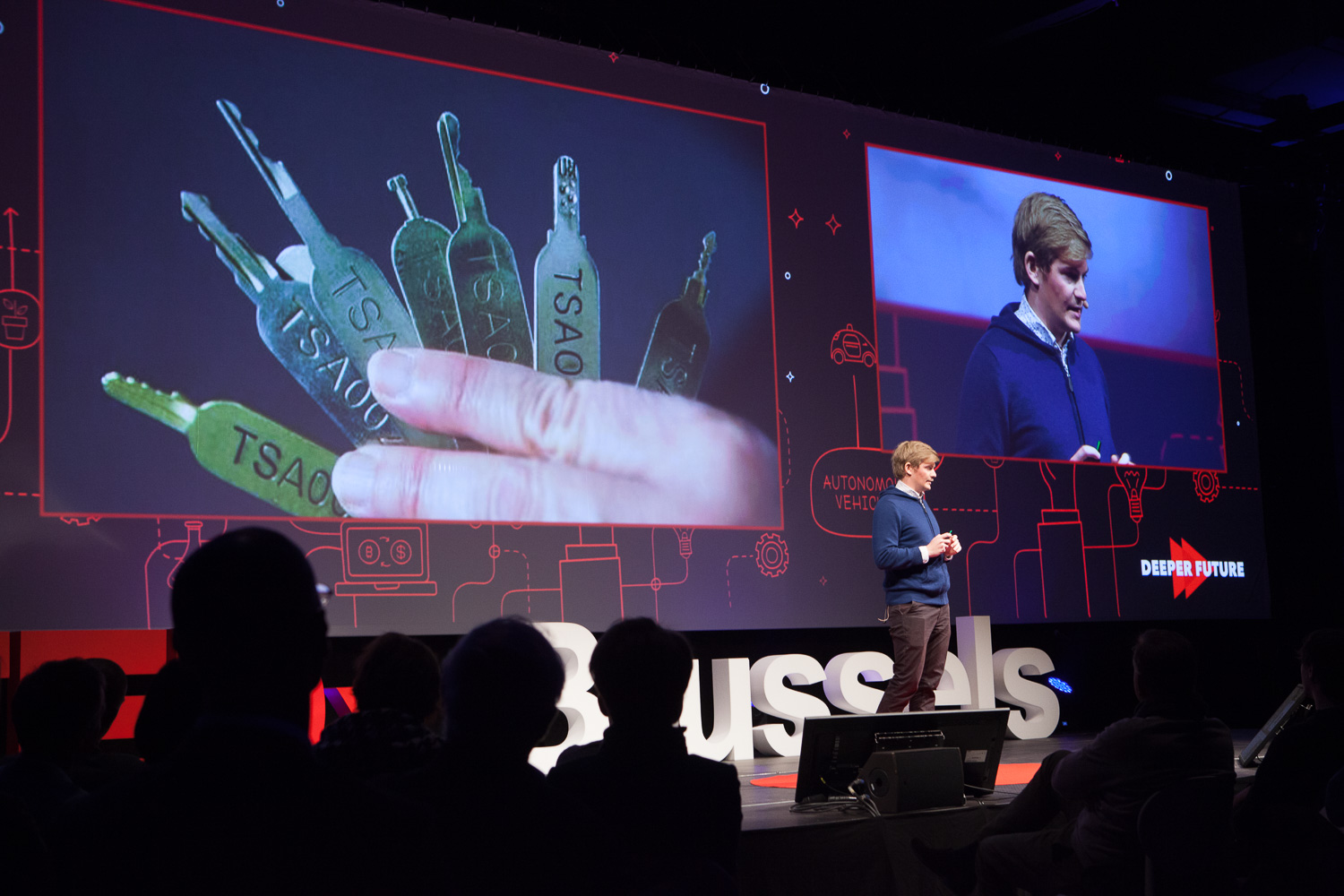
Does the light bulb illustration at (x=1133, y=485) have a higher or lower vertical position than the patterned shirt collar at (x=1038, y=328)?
lower

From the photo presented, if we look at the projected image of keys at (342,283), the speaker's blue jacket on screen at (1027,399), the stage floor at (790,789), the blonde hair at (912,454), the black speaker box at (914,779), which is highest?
the projected image of keys at (342,283)

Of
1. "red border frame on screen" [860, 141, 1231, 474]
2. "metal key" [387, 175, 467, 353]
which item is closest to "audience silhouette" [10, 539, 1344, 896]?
"metal key" [387, 175, 467, 353]

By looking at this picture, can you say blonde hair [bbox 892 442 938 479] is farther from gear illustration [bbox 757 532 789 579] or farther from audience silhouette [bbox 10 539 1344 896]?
audience silhouette [bbox 10 539 1344 896]

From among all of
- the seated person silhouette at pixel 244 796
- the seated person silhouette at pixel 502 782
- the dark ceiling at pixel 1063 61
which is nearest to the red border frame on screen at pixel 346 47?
the dark ceiling at pixel 1063 61

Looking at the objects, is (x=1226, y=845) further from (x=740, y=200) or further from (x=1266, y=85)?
(x=1266, y=85)

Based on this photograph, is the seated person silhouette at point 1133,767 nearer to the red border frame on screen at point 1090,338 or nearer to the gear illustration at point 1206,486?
the red border frame on screen at point 1090,338

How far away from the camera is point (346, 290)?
190 inches

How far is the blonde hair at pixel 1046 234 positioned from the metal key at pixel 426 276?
11.1 ft

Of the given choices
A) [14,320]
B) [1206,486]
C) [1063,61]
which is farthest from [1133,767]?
[1063,61]

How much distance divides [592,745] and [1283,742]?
5.57ft

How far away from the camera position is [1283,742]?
2.80 m

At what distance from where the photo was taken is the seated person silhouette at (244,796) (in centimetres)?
104

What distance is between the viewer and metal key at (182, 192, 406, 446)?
4.62 metres

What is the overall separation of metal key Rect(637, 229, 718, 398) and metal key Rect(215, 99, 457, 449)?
1073mm
